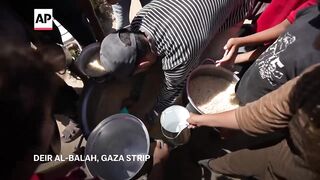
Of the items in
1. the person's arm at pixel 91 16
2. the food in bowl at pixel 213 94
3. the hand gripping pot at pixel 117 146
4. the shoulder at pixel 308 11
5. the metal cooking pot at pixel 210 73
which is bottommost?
the hand gripping pot at pixel 117 146

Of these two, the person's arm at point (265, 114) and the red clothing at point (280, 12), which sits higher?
the red clothing at point (280, 12)

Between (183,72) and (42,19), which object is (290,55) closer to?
(183,72)

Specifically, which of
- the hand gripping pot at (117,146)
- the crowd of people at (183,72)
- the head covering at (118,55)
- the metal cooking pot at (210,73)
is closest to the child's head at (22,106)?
the crowd of people at (183,72)

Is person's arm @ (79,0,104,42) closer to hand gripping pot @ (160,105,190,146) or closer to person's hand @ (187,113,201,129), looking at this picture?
hand gripping pot @ (160,105,190,146)

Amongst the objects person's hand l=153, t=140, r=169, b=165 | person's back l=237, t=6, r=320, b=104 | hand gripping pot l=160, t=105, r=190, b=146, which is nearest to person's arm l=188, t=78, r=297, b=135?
person's back l=237, t=6, r=320, b=104

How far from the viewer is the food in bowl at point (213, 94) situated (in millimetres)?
2424

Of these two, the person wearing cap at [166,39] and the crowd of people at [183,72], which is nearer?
the crowd of people at [183,72]

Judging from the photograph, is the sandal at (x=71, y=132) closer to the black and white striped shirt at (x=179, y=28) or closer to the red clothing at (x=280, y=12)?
the black and white striped shirt at (x=179, y=28)

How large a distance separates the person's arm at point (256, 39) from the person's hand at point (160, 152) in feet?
2.33

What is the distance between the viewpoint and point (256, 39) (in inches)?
86.8

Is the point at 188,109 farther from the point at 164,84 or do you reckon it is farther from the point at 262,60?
the point at 262,60

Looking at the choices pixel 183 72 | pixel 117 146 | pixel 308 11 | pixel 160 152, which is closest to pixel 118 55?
pixel 183 72

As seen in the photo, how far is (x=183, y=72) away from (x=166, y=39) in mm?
276

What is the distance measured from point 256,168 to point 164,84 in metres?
0.80
